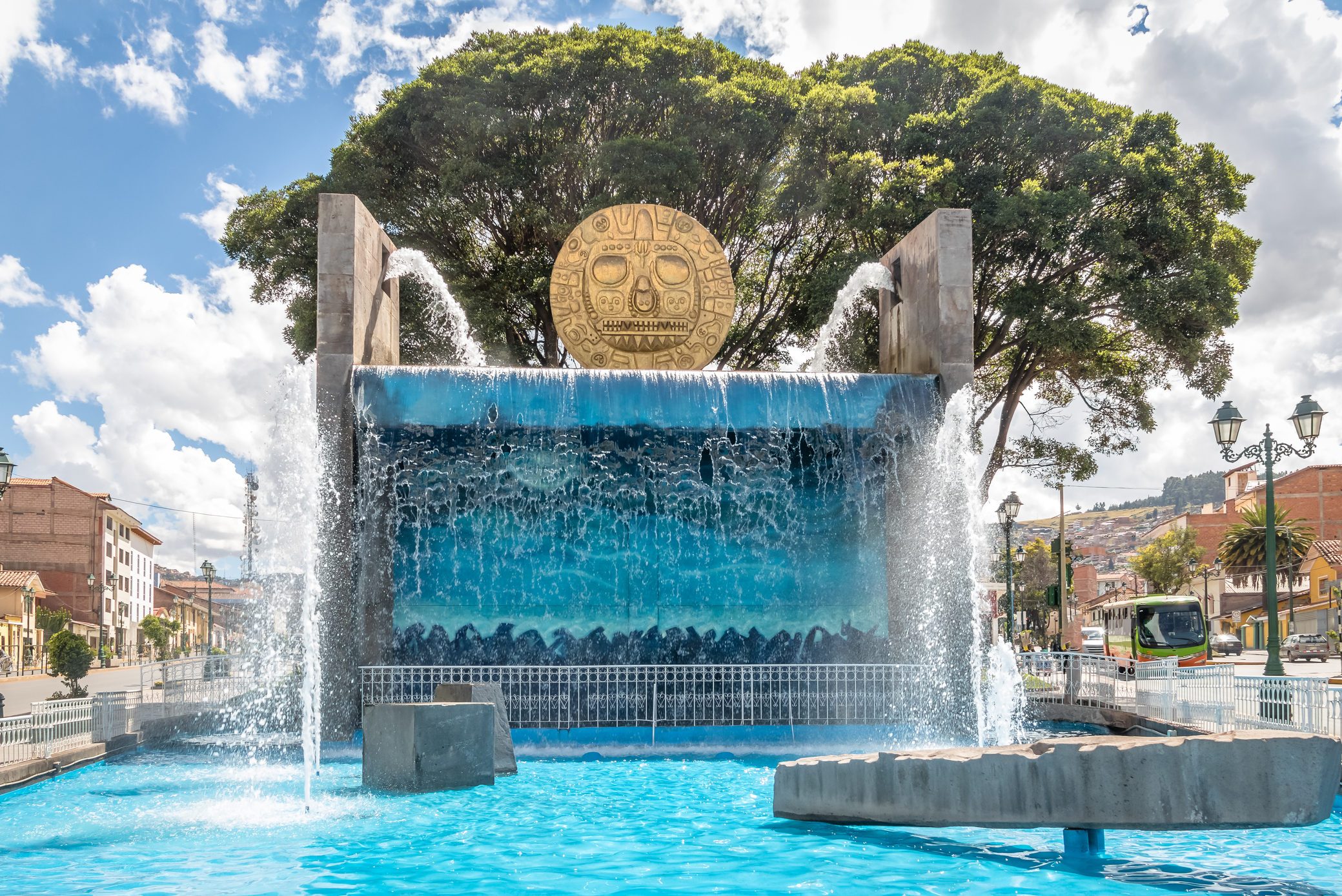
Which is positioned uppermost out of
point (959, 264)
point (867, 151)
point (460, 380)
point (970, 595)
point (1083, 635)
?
point (867, 151)

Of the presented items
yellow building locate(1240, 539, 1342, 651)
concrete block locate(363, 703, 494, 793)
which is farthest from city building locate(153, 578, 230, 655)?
concrete block locate(363, 703, 494, 793)

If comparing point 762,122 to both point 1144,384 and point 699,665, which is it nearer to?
point 1144,384

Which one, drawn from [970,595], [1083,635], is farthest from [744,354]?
[1083,635]

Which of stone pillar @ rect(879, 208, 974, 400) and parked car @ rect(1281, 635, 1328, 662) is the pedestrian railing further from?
parked car @ rect(1281, 635, 1328, 662)

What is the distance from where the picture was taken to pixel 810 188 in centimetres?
2427

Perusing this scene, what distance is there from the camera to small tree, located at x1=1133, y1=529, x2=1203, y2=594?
74.3 meters

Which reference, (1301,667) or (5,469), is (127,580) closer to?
(5,469)

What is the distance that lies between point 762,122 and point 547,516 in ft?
34.1

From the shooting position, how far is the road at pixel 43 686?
28.0 metres

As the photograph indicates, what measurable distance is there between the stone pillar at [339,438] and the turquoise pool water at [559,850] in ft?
14.3

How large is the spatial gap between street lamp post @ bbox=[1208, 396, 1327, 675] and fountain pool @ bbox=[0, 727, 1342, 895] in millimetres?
6834

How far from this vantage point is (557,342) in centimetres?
2719

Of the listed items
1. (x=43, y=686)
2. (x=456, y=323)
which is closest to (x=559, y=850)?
(x=456, y=323)

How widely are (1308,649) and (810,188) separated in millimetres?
31972
